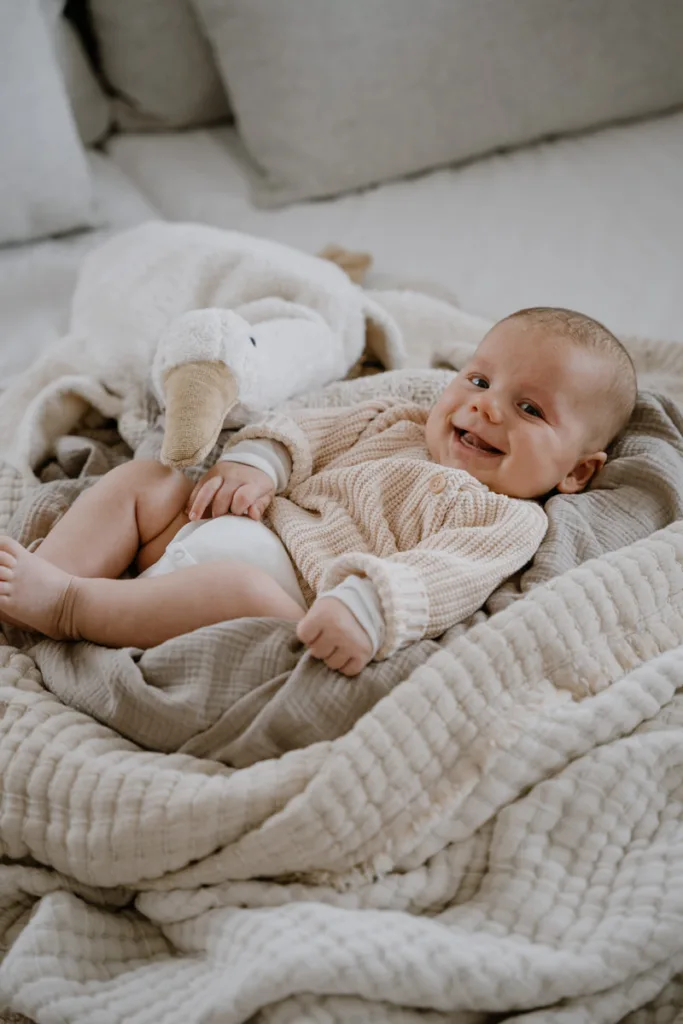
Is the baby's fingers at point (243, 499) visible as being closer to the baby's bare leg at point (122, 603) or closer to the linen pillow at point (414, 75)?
the baby's bare leg at point (122, 603)

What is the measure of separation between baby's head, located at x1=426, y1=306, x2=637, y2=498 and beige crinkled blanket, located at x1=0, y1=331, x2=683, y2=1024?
22 cm

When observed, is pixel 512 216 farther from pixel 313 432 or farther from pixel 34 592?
pixel 34 592

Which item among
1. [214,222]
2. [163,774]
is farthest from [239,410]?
[214,222]

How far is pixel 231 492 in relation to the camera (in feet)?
3.66

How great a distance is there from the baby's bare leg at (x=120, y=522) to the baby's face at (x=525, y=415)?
330 millimetres

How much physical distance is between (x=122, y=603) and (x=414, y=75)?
54.2 inches

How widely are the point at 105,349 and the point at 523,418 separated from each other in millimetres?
622

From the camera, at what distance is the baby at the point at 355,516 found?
0.94 meters

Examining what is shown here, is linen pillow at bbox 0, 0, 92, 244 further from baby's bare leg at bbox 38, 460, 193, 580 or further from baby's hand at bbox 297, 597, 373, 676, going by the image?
baby's hand at bbox 297, 597, 373, 676

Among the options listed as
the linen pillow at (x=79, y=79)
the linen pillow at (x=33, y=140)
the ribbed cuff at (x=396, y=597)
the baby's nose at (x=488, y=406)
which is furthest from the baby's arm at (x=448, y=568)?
the linen pillow at (x=79, y=79)

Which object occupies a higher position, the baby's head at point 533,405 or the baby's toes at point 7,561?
the baby's toes at point 7,561

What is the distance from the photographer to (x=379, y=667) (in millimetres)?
892

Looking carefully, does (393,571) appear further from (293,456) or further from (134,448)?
(134,448)

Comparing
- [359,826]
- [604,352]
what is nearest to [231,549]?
[359,826]
